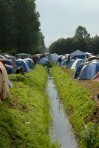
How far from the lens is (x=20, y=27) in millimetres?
78688

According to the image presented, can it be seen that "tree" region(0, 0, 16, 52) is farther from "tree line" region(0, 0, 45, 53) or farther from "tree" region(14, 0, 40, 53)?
"tree" region(14, 0, 40, 53)

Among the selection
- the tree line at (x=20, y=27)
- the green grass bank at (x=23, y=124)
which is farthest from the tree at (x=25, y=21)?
the green grass bank at (x=23, y=124)

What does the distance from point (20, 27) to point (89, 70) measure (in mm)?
46103

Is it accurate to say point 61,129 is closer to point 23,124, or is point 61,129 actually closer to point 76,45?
point 23,124

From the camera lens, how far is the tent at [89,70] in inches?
1330

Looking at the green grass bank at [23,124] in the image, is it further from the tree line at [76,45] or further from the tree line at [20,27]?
the tree line at [76,45]

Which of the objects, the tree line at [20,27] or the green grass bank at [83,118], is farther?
the tree line at [20,27]

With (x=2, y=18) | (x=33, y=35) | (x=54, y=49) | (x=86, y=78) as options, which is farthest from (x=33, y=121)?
(x=54, y=49)

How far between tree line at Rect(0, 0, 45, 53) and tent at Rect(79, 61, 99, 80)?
124 ft

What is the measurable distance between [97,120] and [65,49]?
382 feet

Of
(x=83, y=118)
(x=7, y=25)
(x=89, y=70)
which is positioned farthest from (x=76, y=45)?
(x=83, y=118)

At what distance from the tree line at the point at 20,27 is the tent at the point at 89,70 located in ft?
124

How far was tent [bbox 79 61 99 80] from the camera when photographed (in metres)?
33.8

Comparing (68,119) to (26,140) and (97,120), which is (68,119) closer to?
(97,120)
